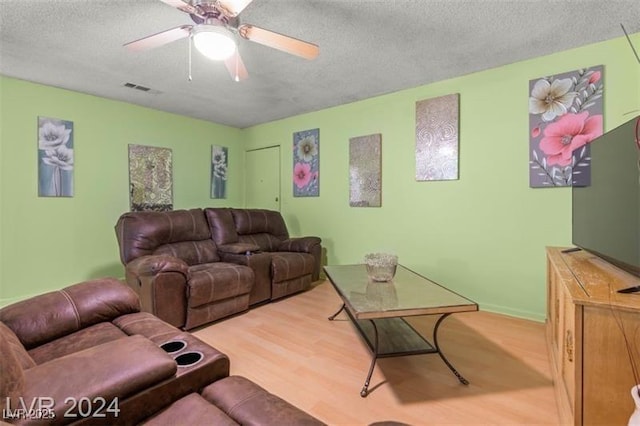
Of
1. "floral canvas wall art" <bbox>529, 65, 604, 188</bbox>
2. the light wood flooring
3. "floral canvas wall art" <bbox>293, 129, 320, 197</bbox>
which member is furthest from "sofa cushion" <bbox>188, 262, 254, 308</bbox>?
"floral canvas wall art" <bbox>529, 65, 604, 188</bbox>

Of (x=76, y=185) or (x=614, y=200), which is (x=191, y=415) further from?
(x=76, y=185)

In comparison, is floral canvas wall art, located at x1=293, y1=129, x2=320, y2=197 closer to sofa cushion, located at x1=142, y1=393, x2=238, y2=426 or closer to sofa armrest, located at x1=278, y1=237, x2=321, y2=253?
sofa armrest, located at x1=278, y1=237, x2=321, y2=253

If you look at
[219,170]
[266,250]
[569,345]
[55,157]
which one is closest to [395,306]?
[569,345]

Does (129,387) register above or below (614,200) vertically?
below

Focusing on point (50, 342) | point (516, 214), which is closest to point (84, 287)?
point (50, 342)

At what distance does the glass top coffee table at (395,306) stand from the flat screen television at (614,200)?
736 millimetres

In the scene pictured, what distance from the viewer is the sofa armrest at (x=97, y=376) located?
0.83 meters

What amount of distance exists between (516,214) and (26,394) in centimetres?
328

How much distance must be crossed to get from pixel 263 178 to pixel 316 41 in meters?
2.86

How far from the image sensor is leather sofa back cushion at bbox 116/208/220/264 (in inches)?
115

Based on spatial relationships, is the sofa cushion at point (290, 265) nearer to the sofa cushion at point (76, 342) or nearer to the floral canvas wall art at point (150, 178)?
the sofa cushion at point (76, 342)

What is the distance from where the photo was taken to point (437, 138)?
320 centimetres

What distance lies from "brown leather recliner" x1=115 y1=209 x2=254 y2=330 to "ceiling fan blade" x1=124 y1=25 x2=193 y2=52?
1.57 meters

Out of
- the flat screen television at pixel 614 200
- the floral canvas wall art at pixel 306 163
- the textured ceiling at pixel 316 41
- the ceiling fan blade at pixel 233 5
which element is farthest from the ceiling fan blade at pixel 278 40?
the floral canvas wall art at pixel 306 163
